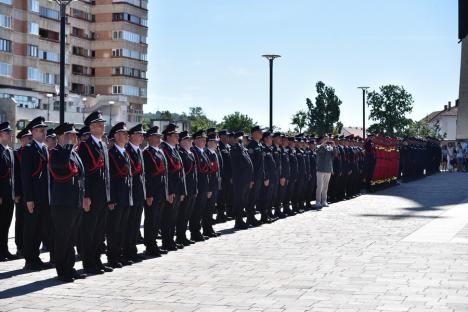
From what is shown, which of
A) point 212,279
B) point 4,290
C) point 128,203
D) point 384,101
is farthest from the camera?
point 384,101

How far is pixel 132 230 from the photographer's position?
11.8m

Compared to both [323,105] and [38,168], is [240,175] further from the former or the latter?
[323,105]

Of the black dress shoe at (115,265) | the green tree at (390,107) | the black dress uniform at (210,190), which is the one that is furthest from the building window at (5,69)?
the black dress shoe at (115,265)

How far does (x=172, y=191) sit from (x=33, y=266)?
9.02 feet

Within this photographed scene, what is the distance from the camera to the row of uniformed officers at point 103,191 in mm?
10172

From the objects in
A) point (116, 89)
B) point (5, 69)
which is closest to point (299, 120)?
point (116, 89)

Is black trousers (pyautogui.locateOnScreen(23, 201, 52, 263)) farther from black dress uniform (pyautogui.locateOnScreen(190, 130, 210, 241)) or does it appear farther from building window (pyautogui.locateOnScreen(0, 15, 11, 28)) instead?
building window (pyautogui.locateOnScreen(0, 15, 11, 28))

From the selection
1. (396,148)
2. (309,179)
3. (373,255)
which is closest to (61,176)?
(373,255)

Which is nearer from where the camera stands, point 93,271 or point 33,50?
point 93,271

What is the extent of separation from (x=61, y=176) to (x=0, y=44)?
5946 cm

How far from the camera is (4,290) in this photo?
30.4ft

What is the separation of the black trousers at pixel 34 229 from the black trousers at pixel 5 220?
77 centimetres

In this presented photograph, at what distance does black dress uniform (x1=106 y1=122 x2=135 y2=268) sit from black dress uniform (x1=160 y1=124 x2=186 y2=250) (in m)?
1.64

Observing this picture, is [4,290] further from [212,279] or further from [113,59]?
[113,59]
